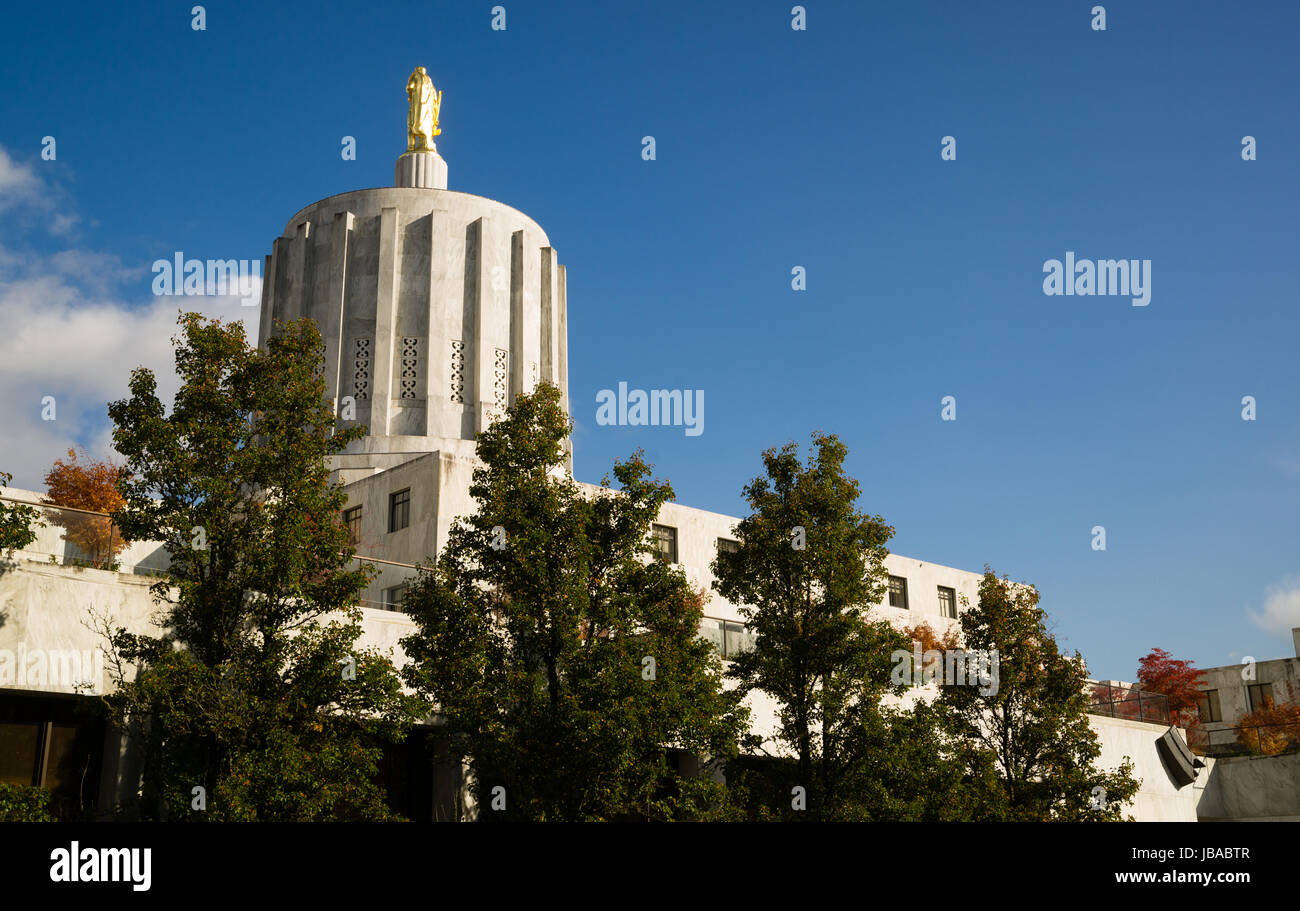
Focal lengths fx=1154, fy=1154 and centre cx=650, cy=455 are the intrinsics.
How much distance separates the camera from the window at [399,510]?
39094mm

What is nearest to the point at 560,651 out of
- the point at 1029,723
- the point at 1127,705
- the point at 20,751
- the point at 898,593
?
the point at 20,751

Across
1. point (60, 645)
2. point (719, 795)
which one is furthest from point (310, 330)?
point (719, 795)

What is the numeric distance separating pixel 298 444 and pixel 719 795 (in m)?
10.8

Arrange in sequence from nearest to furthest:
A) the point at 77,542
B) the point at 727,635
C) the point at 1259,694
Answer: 1. the point at 77,542
2. the point at 727,635
3. the point at 1259,694

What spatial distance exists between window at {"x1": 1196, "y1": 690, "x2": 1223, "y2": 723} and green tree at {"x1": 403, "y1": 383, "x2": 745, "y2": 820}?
52475mm

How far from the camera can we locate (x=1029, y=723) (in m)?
31.4

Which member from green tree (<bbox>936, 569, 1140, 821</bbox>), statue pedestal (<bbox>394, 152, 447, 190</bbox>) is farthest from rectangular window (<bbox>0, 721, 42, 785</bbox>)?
statue pedestal (<bbox>394, 152, 447, 190</bbox>)

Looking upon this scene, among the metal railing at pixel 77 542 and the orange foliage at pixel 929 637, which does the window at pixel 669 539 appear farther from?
the metal railing at pixel 77 542

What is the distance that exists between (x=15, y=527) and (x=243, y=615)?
4123 millimetres

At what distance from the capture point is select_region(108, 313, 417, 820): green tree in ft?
64.0

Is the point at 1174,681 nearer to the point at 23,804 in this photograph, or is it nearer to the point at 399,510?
the point at 399,510

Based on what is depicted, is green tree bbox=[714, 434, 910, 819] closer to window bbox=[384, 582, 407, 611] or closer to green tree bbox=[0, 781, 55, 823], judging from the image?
window bbox=[384, 582, 407, 611]

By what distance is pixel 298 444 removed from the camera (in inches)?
867
